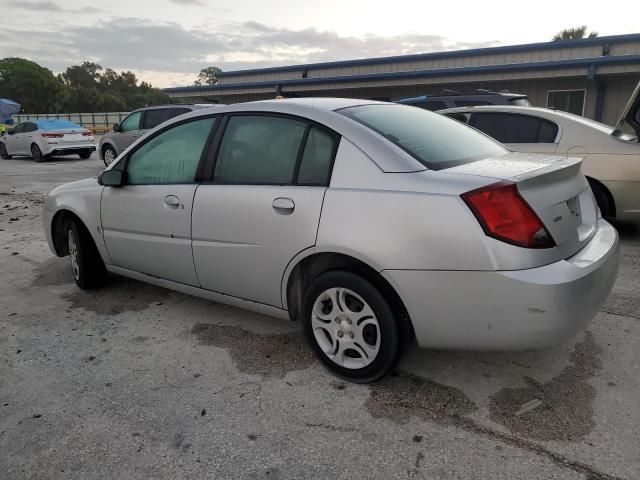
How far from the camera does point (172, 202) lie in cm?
354

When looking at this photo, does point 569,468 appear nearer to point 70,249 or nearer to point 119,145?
point 70,249

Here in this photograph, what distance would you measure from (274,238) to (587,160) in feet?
13.5

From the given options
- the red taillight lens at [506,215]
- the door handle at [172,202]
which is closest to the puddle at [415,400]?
the red taillight lens at [506,215]

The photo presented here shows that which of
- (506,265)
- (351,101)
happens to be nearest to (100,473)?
(506,265)

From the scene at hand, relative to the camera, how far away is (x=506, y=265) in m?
2.32

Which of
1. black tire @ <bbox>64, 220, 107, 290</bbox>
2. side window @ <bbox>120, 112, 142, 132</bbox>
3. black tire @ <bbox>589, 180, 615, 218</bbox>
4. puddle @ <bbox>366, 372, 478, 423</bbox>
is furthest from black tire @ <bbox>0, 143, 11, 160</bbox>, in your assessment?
puddle @ <bbox>366, 372, 478, 423</bbox>

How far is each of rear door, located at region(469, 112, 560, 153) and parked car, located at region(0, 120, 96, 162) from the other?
1513 cm

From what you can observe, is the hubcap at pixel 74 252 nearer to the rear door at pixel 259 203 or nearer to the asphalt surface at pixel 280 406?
the asphalt surface at pixel 280 406

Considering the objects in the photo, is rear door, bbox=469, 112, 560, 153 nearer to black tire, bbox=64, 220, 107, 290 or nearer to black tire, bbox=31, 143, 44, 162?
black tire, bbox=64, 220, 107, 290

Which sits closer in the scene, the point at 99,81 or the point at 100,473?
the point at 100,473

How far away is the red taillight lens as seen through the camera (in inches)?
92.4

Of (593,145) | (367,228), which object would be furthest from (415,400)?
(593,145)

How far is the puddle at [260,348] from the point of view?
3.11m

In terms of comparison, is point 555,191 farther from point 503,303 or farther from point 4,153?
point 4,153
